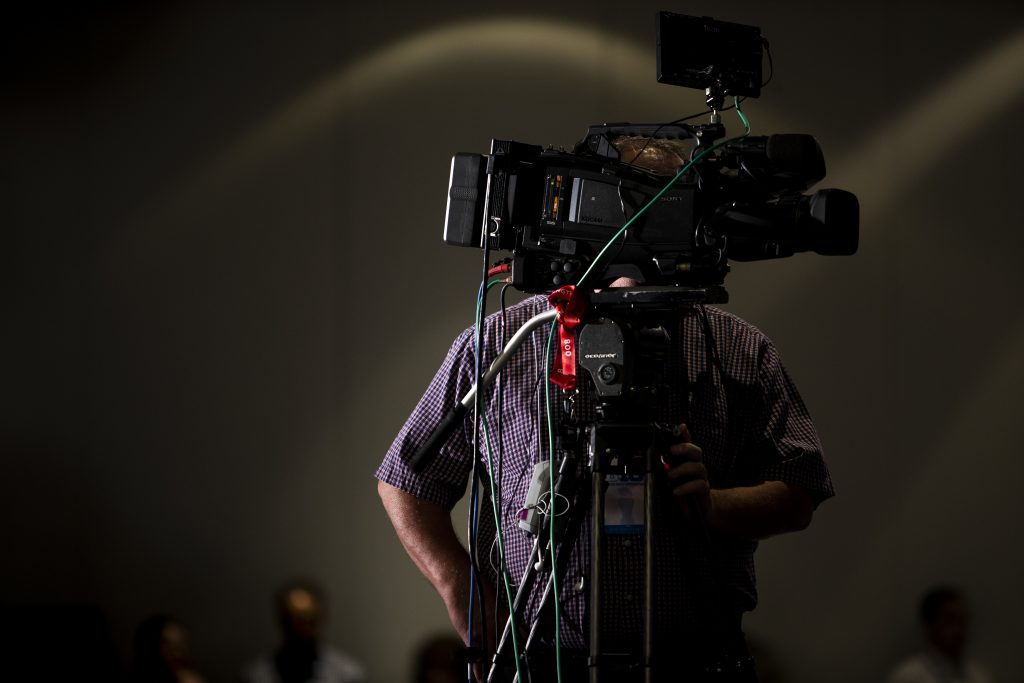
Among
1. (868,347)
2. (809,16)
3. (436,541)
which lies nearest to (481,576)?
(436,541)

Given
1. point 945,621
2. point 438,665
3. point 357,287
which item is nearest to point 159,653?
point 438,665

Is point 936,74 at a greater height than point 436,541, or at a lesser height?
greater

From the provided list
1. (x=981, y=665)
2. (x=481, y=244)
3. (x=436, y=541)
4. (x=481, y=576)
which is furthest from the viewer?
(x=981, y=665)

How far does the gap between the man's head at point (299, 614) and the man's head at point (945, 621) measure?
2.16m

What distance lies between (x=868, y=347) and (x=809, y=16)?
1.29m

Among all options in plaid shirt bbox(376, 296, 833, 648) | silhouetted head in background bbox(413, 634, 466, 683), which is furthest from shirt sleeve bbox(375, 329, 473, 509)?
silhouetted head in background bbox(413, 634, 466, 683)

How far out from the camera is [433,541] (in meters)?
1.62

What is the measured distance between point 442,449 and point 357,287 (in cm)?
248

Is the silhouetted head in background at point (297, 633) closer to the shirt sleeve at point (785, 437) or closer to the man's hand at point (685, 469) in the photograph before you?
the shirt sleeve at point (785, 437)

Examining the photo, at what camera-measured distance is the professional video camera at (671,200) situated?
1.25 metres

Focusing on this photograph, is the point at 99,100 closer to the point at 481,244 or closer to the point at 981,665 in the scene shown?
the point at 481,244

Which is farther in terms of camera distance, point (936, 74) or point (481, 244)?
point (936, 74)

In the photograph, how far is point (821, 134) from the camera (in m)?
4.05

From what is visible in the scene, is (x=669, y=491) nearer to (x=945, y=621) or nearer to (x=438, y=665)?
(x=438, y=665)
